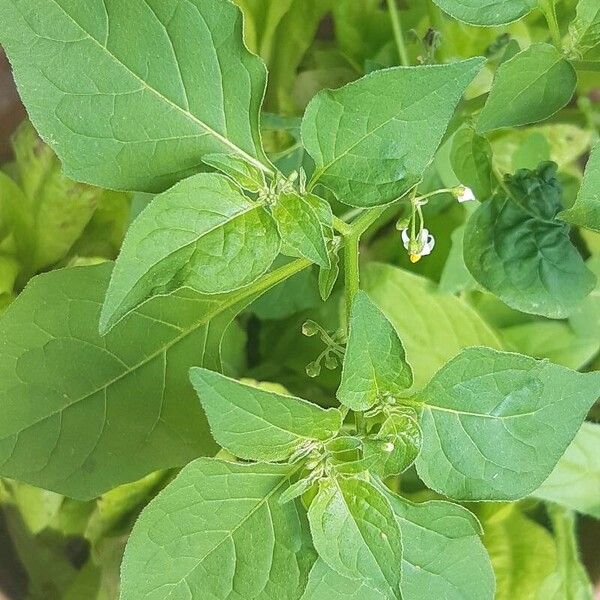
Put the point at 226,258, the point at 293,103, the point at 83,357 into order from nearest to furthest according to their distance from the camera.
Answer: the point at 226,258 < the point at 83,357 < the point at 293,103

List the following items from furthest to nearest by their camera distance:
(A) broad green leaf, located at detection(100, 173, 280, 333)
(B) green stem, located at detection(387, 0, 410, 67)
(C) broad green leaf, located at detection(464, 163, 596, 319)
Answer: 1. (B) green stem, located at detection(387, 0, 410, 67)
2. (C) broad green leaf, located at detection(464, 163, 596, 319)
3. (A) broad green leaf, located at detection(100, 173, 280, 333)

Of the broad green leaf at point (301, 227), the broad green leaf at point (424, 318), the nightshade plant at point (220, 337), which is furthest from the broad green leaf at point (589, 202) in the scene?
the broad green leaf at point (424, 318)

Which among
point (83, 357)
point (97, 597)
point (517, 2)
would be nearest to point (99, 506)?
point (97, 597)

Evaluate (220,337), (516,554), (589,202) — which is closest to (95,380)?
(220,337)

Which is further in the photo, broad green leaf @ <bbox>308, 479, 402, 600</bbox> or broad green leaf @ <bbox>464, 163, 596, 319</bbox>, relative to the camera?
broad green leaf @ <bbox>464, 163, 596, 319</bbox>

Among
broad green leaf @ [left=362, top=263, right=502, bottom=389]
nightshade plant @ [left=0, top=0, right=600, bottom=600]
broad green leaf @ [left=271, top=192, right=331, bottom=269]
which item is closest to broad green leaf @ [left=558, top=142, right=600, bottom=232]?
nightshade plant @ [left=0, top=0, right=600, bottom=600]

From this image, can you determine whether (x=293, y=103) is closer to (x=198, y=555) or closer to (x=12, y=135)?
(x=12, y=135)

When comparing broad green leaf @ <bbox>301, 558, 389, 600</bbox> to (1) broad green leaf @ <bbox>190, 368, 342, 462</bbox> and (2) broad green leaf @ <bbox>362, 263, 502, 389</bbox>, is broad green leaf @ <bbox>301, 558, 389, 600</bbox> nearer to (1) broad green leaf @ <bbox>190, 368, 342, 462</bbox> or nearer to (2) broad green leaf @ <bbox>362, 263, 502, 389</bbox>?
(1) broad green leaf @ <bbox>190, 368, 342, 462</bbox>
